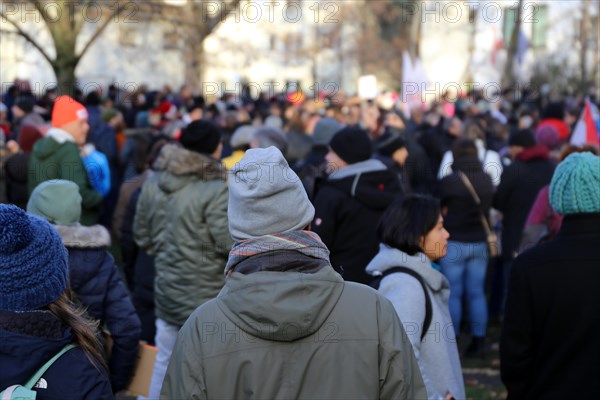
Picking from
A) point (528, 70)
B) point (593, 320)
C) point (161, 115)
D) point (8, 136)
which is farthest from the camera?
point (528, 70)

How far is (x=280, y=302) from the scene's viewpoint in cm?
270

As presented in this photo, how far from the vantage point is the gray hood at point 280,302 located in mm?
2693

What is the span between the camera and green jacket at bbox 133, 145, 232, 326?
19.4 feet

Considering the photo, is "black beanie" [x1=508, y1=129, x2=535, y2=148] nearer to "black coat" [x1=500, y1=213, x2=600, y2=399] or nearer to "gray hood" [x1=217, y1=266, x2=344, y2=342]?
"black coat" [x1=500, y1=213, x2=600, y2=399]

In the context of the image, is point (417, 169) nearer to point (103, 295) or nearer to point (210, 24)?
point (103, 295)

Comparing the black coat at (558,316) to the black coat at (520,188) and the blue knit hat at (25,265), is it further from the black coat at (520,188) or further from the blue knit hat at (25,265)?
the black coat at (520,188)

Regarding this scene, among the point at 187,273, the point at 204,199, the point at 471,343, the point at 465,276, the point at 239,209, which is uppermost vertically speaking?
the point at 239,209

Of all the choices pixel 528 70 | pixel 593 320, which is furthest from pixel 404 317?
pixel 528 70

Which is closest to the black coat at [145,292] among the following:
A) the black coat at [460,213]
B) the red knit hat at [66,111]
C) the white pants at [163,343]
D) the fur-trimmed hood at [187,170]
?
the white pants at [163,343]

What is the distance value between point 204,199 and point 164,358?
3.72 feet

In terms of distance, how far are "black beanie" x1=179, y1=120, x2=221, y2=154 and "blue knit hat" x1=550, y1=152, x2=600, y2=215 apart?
2.81 meters

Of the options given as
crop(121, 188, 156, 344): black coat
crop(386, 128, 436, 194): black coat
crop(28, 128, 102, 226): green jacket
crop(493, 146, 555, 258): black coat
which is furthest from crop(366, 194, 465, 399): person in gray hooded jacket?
crop(386, 128, 436, 194): black coat

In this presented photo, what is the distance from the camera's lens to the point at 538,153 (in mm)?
8742

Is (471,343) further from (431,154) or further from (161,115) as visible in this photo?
(161,115)
